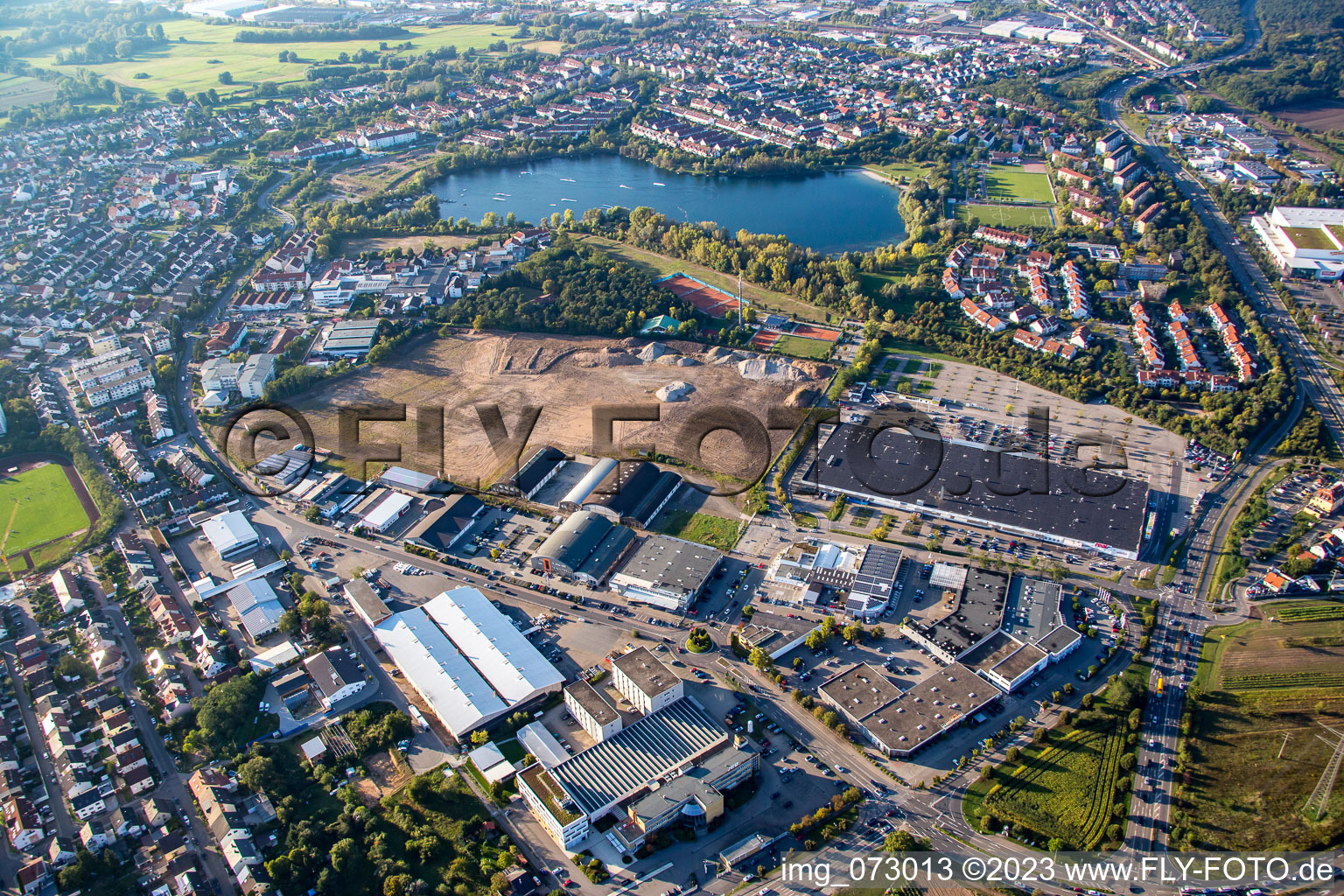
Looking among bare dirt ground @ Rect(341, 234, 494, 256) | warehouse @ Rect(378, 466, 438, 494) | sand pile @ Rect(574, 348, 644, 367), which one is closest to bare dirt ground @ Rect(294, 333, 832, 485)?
sand pile @ Rect(574, 348, 644, 367)

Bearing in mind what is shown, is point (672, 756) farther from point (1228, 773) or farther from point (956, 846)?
point (1228, 773)

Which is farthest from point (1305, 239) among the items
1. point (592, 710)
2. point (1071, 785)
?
point (592, 710)

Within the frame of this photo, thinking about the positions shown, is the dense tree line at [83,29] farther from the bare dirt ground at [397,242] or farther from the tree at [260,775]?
the tree at [260,775]

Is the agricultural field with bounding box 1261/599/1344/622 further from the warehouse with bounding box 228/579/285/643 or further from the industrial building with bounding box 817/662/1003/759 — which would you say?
the warehouse with bounding box 228/579/285/643

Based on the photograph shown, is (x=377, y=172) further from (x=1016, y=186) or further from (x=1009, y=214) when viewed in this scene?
(x=1016, y=186)

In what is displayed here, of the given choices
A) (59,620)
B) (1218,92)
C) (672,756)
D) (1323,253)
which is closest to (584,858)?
(672,756)

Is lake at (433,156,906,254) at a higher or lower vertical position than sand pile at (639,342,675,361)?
higher

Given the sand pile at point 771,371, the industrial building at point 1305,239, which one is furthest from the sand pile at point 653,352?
the industrial building at point 1305,239
